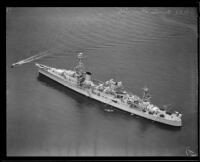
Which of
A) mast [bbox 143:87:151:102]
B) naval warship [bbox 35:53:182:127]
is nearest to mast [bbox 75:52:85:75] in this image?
naval warship [bbox 35:53:182:127]

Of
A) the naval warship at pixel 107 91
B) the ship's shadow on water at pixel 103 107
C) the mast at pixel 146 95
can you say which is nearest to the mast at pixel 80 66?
the naval warship at pixel 107 91

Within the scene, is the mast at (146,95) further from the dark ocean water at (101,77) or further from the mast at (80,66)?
the mast at (80,66)

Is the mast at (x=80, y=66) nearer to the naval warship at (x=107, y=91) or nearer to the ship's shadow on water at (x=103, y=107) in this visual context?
the naval warship at (x=107, y=91)

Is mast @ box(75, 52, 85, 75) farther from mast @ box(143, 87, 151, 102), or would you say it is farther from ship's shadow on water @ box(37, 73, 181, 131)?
mast @ box(143, 87, 151, 102)

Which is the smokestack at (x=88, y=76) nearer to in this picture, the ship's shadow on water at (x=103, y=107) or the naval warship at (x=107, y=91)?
the naval warship at (x=107, y=91)

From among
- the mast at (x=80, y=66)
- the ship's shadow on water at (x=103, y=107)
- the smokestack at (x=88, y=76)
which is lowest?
the ship's shadow on water at (x=103, y=107)

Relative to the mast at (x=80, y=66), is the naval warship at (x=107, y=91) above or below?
below
